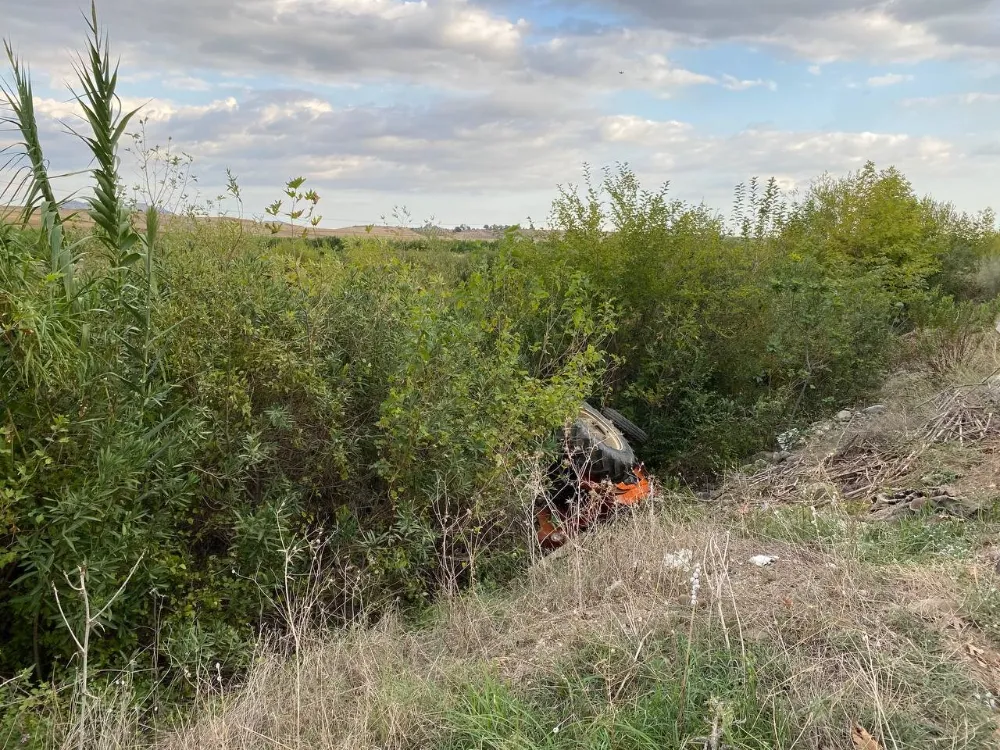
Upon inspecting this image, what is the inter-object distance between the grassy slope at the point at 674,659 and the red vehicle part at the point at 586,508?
1.37ft

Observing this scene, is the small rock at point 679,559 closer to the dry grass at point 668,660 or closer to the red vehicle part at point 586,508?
the dry grass at point 668,660

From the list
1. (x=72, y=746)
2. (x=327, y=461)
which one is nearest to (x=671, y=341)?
(x=327, y=461)

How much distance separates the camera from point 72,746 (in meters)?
2.97

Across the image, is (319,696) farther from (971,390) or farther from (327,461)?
(971,390)

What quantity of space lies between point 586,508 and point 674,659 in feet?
Answer: 7.59

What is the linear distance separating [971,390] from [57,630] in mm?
9196

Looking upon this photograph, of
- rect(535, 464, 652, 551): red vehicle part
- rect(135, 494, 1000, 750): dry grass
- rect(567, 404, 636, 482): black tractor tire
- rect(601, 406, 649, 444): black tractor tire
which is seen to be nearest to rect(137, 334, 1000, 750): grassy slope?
rect(135, 494, 1000, 750): dry grass

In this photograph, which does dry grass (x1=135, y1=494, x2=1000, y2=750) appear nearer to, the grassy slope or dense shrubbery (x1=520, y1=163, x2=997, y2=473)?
the grassy slope

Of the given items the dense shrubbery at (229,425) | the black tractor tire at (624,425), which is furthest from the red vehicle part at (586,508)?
the black tractor tire at (624,425)

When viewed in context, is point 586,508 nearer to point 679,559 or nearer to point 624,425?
point 679,559

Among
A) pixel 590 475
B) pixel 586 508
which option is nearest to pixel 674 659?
pixel 586 508

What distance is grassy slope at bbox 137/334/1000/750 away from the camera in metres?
2.88

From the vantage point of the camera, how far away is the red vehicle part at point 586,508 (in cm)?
548

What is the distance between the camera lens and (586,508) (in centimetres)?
553
